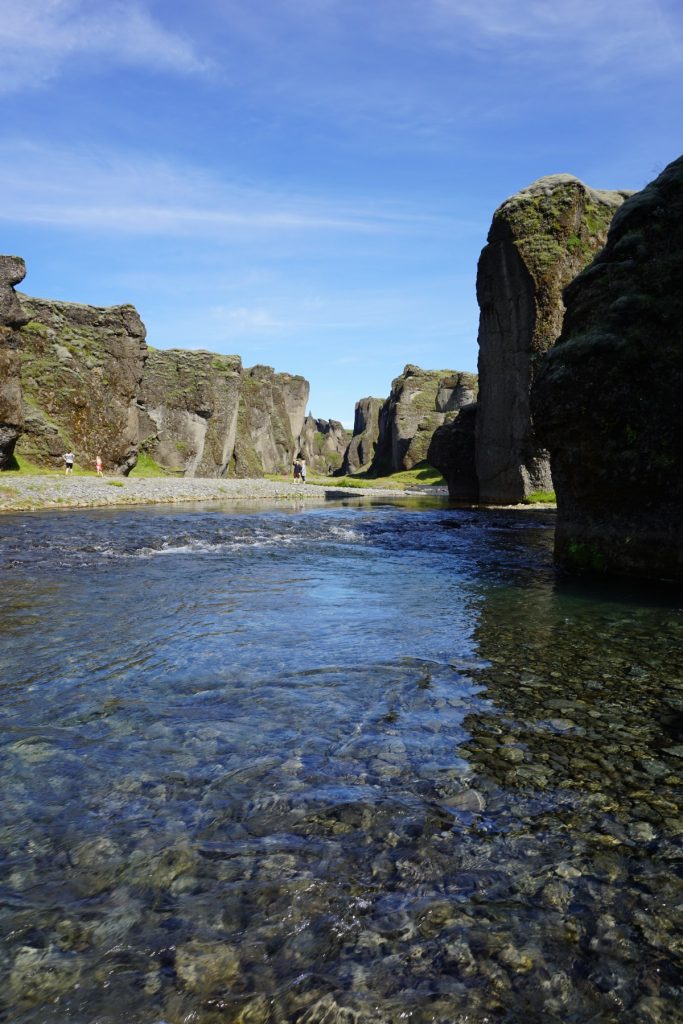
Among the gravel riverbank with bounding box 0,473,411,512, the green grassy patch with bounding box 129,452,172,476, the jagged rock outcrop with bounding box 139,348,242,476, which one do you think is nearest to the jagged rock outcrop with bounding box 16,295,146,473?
the gravel riverbank with bounding box 0,473,411,512

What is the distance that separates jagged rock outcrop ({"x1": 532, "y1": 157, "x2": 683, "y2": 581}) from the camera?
12906mm

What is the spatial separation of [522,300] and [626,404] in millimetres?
28876

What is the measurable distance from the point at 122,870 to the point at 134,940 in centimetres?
59

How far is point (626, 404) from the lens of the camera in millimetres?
13492

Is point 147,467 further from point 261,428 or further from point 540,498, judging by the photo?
point 540,498

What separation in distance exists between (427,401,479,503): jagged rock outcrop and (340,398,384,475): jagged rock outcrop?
4276 inches

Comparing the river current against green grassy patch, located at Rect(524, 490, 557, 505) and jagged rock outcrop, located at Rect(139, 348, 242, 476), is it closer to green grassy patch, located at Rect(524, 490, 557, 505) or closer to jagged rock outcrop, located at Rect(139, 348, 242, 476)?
green grassy patch, located at Rect(524, 490, 557, 505)

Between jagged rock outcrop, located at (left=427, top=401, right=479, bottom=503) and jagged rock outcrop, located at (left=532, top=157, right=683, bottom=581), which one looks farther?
jagged rock outcrop, located at (left=427, top=401, right=479, bottom=503)

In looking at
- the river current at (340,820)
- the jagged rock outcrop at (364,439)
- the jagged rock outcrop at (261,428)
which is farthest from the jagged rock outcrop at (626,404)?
the jagged rock outcrop at (364,439)

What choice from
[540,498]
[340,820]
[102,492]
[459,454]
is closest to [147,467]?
[102,492]

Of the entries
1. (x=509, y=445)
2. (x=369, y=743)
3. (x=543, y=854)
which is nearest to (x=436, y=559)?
(x=369, y=743)

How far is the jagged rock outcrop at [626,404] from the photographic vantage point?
12.9m

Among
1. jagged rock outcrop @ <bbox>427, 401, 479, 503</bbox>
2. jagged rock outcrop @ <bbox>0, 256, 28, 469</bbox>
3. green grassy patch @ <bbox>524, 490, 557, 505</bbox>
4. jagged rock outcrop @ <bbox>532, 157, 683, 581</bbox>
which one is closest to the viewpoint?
jagged rock outcrop @ <bbox>532, 157, 683, 581</bbox>

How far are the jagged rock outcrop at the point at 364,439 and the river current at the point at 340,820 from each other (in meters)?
153
